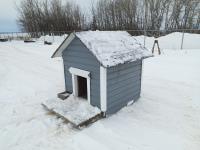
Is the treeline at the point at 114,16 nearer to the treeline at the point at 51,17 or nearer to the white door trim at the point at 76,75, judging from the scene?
the treeline at the point at 51,17

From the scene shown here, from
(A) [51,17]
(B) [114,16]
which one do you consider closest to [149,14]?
(B) [114,16]

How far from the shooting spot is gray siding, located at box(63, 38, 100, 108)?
3522 millimetres

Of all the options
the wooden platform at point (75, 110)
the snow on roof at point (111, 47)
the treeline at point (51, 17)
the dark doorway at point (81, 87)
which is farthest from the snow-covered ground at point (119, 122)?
the treeline at point (51, 17)

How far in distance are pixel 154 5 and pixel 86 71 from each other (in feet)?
64.1

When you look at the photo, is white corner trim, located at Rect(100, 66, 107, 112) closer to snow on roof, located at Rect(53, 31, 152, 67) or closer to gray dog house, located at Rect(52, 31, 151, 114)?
gray dog house, located at Rect(52, 31, 151, 114)

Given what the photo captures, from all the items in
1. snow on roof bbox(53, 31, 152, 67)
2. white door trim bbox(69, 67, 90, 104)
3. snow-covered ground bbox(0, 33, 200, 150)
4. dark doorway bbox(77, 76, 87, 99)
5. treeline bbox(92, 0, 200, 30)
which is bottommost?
snow-covered ground bbox(0, 33, 200, 150)

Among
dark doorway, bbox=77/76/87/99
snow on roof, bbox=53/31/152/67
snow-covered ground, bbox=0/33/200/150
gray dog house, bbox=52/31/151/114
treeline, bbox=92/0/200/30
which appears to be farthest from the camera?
treeline, bbox=92/0/200/30

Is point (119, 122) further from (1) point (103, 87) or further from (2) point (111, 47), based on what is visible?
(2) point (111, 47)

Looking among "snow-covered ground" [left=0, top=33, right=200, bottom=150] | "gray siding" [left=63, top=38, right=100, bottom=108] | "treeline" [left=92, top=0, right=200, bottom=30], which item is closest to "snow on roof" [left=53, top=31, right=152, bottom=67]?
"gray siding" [left=63, top=38, right=100, bottom=108]

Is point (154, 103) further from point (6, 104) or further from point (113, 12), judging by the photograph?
point (113, 12)

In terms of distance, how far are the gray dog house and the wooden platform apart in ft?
0.53

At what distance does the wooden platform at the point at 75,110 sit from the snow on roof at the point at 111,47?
4.02 ft

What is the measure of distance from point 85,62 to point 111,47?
67cm

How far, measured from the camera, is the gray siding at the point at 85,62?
3522 mm
